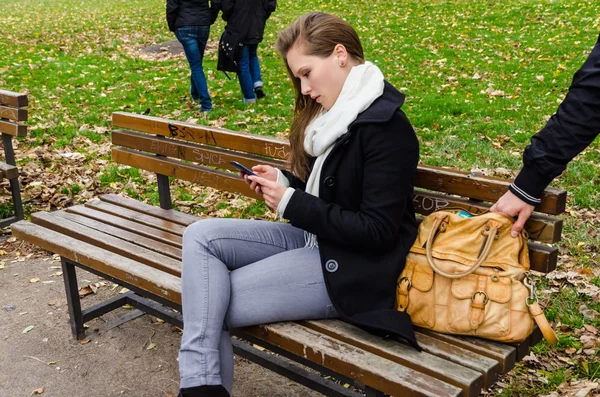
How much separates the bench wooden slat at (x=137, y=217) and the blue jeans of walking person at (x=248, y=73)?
4.13 m

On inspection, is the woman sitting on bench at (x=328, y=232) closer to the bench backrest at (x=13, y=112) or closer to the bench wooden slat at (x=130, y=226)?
the bench wooden slat at (x=130, y=226)

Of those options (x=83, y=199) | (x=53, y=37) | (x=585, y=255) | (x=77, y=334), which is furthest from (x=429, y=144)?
(x=53, y=37)

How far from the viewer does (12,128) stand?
468cm

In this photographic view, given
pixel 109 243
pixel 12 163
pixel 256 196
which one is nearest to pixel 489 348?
pixel 256 196

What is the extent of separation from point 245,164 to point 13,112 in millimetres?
2267

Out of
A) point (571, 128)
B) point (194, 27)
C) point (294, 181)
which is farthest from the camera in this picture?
point (194, 27)

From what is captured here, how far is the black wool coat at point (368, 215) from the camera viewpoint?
2203 mm

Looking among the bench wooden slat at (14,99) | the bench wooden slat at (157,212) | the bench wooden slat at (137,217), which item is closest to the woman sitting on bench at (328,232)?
the bench wooden slat at (137,217)

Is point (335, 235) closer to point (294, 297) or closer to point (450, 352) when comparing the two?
point (294, 297)

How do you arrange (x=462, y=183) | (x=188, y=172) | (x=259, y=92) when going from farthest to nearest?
(x=259, y=92) → (x=188, y=172) → (x=462, y=183)

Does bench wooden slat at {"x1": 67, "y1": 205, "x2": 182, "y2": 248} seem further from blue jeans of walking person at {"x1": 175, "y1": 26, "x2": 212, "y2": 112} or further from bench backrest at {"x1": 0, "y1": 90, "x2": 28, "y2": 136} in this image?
blue jeans of walking person at {"x1": 175, "y1": 26, "x2": 212, "y2": 112}

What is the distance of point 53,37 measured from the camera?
12906mm

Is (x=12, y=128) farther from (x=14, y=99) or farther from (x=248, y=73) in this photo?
(x=248, y=73)

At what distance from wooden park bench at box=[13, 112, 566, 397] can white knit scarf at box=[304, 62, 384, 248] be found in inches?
18.2
